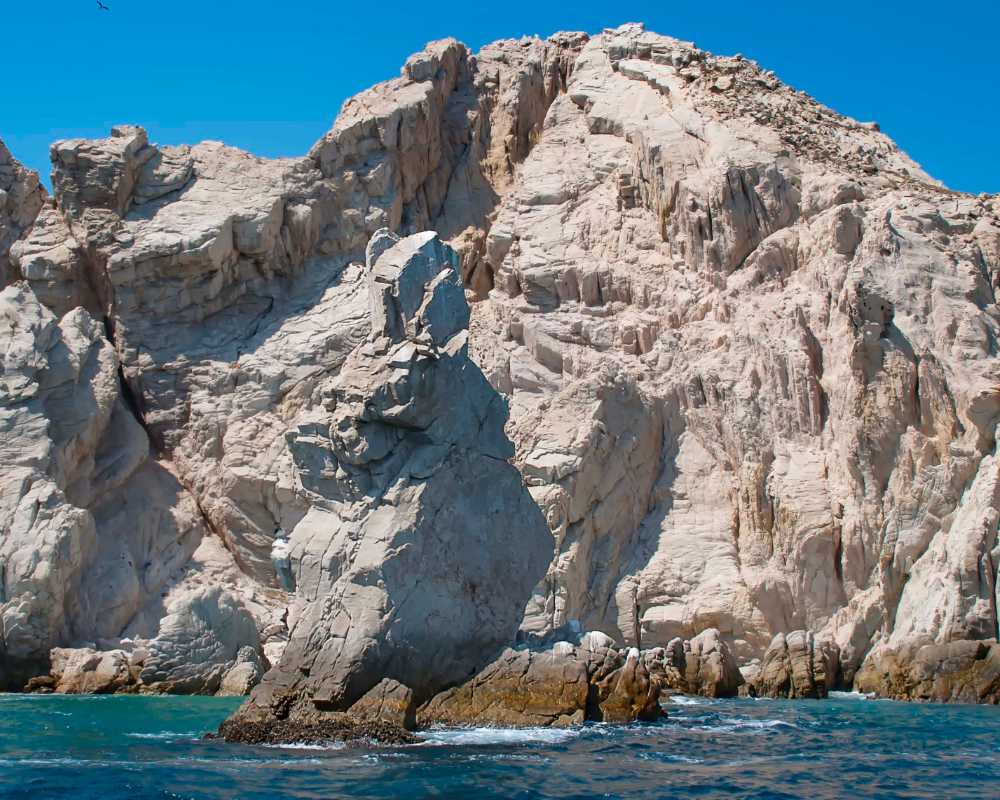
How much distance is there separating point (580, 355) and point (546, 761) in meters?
25.7

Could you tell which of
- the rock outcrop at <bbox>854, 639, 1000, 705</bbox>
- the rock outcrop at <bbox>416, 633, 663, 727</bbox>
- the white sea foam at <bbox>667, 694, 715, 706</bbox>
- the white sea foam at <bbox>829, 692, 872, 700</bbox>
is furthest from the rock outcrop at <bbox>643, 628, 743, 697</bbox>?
the rock outcrop at <bbox>416, 633, 663, 727</bbox>

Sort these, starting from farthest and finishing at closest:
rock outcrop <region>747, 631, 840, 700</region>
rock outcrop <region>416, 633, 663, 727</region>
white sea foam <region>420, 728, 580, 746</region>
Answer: rock outcrop <region>747, 631, 840, 700</region>, rock outcrop <region>416, 633, 663, 727</region>, white sea foam <region>420, 728, 580, 746</region>

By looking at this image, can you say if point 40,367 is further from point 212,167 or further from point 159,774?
point 159,774

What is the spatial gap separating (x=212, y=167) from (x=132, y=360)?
765 cm

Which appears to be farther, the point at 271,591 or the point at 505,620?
the point at 271,591

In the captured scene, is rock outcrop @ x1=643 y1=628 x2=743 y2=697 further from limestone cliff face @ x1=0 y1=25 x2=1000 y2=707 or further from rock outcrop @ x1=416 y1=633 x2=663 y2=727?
rock outcrop @ x1=416 y1=633 x2=663 y2=727

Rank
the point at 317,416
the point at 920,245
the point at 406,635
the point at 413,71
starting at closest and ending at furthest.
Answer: the point at 406,635 → the point at 317,416 → the point at 920,245 → the point at 413,71

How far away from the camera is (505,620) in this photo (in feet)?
78.8

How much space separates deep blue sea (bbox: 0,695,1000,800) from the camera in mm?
15258

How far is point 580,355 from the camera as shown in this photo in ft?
139

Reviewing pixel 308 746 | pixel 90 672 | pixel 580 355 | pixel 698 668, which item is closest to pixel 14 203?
pixel 90 672

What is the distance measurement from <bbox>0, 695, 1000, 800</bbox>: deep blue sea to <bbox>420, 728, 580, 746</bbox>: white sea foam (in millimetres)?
31

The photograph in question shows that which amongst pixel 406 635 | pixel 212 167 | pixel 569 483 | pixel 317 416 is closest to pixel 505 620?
pixel 406 635

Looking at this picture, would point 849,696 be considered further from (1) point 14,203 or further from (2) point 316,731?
(1) point 14,203
